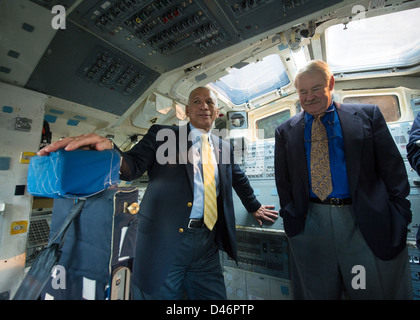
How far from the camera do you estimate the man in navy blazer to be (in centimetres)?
125

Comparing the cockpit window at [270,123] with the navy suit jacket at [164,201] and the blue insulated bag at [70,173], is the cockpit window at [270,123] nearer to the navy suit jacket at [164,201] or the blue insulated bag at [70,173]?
the navy suit jacket at [164,201]

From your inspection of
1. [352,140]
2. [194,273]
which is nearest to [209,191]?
[194,273]

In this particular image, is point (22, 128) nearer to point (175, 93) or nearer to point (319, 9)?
point (175, 93)

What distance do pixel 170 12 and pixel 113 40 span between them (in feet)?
2.39

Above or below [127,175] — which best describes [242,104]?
above

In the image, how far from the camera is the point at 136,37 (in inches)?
81.9

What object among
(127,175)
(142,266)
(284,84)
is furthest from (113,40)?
(284,84)

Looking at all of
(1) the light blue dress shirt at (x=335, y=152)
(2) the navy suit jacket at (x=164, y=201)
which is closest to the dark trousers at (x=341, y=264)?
(1) the light blue dress shirt at (x=335, y=152)

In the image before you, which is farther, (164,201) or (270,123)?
(270,123)

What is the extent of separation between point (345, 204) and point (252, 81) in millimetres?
3032

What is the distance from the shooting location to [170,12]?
1833 mm

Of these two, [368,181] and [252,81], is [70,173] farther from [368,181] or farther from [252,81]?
[252,81]

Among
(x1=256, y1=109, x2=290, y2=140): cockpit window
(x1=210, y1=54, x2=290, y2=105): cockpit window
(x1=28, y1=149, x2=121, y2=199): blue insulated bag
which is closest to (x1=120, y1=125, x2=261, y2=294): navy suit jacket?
(x1=28, y1=149, x2=121, y2=199): blue insulated bag

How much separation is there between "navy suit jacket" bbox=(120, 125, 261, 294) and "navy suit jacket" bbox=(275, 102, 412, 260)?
0.50 meters
